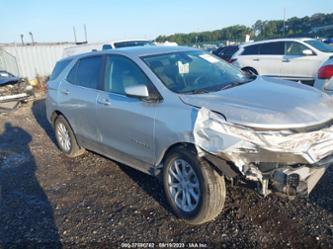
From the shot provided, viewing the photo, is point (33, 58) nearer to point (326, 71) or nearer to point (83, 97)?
point (83, 97)

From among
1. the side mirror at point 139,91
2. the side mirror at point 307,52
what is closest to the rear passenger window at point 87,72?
the side mirror at point 139,91

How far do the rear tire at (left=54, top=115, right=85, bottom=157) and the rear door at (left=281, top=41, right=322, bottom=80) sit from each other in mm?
7163

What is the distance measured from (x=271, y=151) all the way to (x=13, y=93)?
9.01 meters

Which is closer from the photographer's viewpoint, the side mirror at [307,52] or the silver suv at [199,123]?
the silver suv at [199,123]

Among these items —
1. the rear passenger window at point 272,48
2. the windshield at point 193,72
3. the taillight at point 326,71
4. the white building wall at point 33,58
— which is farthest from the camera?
the white building wall at point 33,58

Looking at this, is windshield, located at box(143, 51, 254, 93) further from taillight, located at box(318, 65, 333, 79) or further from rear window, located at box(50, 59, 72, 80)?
taillight, located at box(318, 65, 333, 79)

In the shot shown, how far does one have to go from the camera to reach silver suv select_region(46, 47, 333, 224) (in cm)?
275

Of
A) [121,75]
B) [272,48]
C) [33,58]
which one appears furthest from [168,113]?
[33,58]

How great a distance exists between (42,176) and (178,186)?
99.8 inches

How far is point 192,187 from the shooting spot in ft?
10.8

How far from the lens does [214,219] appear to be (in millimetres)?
3406

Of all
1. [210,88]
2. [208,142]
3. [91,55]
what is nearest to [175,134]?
[208,142]

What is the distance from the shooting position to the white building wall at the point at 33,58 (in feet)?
63.6

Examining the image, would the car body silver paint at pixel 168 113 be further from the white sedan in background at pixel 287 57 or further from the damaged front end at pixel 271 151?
the white sedan in background at pixel 287 57
